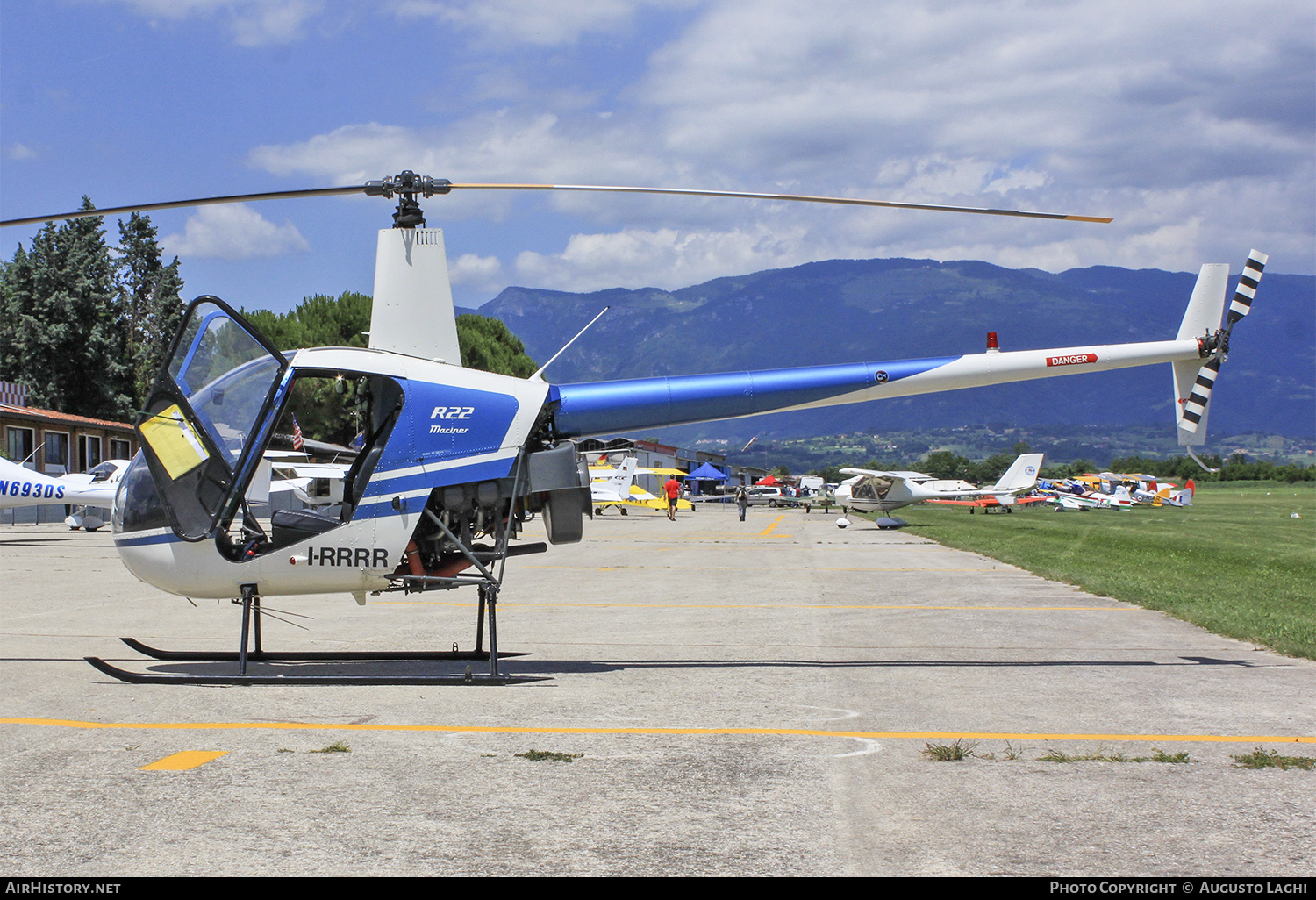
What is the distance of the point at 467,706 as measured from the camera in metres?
6.79

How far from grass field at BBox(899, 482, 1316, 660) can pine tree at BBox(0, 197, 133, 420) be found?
4318 centimetres

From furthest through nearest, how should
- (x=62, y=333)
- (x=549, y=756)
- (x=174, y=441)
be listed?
(x=62, y=333) → (x=174, y=441) → (x=549, y=756)

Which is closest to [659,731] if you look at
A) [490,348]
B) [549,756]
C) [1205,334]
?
[549,756]

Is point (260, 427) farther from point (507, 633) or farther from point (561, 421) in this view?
point (507, 633)

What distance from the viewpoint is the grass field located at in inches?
440

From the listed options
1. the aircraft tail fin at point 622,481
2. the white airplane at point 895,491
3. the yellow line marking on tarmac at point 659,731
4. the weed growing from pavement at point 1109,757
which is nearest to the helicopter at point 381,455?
the yellow line marking on tarmac at point 659,731

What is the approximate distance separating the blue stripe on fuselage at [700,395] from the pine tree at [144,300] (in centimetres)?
5269

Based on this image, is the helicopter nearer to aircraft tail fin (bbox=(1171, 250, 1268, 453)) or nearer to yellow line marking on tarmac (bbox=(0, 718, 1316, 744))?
yellow line marking on tarmac (bbox=(0, 718, 1316, 744))

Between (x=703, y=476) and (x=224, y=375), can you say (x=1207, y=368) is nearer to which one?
(x=224, y=375)

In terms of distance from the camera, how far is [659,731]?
238 inches

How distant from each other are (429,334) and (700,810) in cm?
522

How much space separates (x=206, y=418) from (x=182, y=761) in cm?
314

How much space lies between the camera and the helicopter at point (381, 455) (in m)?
7.54
